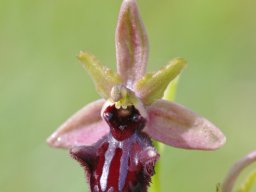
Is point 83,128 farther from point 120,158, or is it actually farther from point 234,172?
point 234,172

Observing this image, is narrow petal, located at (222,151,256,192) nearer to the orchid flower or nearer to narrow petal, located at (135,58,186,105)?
the orchid flower

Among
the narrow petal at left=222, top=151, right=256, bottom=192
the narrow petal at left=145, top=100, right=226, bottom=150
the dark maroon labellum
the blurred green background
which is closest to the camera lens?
the dark maroon labellum

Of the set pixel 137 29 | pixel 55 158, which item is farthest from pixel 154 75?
pixel 55 158

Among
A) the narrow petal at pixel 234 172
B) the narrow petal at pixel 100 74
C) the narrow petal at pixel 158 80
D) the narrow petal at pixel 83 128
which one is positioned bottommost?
the narrow petal at pixel 234 172

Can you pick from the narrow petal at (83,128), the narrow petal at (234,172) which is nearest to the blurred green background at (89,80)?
the narrow petal at (83,128)

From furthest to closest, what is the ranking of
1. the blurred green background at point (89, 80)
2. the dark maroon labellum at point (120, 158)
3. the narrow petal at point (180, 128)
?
A: the blurred green background at point (89, 80), the narrow petal at point (180, 128), the dark maroon labellum at point (120, 158)

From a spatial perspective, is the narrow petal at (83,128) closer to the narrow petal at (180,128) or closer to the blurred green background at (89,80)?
the narrow petal at (180,128)

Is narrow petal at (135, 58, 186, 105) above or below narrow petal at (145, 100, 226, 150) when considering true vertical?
above

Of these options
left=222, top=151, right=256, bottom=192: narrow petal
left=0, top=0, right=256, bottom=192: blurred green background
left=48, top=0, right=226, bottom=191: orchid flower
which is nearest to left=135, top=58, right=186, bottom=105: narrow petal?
left=48, top=0, right=226, bottom=191: orchid flower
